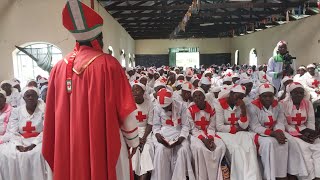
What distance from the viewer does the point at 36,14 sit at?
822 cm

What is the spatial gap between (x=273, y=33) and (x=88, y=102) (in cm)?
1594

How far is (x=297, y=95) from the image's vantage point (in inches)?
166

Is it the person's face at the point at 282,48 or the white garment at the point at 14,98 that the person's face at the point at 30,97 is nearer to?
the white garment at the point at 14,98

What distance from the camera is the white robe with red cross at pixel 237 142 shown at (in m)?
3.78

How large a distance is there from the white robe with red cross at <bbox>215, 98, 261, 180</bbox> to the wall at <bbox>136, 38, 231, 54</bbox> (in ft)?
74.7

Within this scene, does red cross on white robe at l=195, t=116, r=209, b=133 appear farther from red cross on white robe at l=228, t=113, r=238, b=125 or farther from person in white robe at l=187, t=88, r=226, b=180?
red cross on white robe at l=228, t=113, r=238, b=125

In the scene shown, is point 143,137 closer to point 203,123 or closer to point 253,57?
point 203,123

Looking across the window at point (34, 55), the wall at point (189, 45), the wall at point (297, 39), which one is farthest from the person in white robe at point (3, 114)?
the wall at point (189, 45)

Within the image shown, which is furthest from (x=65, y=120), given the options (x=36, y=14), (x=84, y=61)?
(x=36, y=14)

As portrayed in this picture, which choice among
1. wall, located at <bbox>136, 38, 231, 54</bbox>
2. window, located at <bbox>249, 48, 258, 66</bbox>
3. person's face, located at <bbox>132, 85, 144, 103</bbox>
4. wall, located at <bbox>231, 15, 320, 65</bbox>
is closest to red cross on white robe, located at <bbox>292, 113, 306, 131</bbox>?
person's face, located at <bbox>132, 85, 144, 103</bbox>

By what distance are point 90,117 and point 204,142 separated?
2092 millimetres

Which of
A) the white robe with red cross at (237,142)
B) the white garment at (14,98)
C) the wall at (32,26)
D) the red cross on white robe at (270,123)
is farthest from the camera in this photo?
the wall at (32,26)

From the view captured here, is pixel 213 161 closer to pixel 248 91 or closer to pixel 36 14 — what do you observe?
pixel 248 91

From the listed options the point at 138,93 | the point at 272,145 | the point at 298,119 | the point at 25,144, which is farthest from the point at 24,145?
the point at 298,119
